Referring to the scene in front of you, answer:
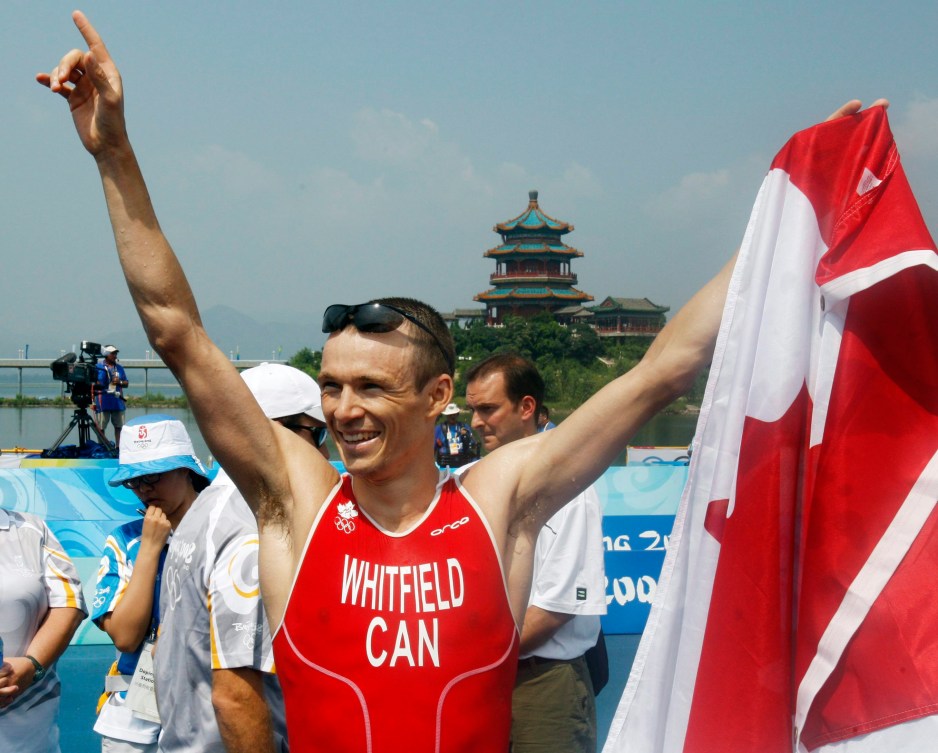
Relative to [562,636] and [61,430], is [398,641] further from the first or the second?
[61,430]

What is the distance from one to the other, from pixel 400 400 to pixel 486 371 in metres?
1.70

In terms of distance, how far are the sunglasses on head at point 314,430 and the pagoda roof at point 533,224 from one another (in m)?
62.5

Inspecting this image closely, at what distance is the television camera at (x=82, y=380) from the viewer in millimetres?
12484

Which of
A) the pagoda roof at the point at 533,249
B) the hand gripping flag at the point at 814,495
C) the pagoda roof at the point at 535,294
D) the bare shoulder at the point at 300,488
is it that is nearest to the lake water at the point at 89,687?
the hand gripping flag at the point at 814,495

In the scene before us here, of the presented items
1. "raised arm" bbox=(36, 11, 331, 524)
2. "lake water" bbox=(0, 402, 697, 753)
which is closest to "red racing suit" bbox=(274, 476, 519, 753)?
"raised arm" bbox=(36, 11, 331, 524)

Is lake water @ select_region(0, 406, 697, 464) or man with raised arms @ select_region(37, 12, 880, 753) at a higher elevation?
lake water @ select_region(0, 406, 697, 464)

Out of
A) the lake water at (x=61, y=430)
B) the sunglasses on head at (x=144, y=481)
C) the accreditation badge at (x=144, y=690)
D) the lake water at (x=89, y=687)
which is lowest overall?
the lake water at (x=89, y=687)

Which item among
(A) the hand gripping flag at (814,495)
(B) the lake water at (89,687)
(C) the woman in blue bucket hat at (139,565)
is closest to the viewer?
(A) the hand gripping flag at (814,495)

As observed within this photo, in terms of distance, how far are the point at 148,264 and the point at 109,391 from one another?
1384 centimetres

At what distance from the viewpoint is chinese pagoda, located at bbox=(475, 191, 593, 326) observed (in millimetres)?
62641

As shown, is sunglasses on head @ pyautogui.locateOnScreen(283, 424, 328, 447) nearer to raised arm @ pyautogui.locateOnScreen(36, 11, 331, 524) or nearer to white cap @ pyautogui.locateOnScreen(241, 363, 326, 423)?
white cap @ pyautogui.locateOnScreen(241, 363, 326, 423)

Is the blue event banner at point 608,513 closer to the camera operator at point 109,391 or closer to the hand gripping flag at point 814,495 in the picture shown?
the hand gripping flag at point 814,495

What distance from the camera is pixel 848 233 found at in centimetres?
192

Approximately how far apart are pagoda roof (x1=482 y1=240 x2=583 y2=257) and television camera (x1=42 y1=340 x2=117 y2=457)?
169 ft
